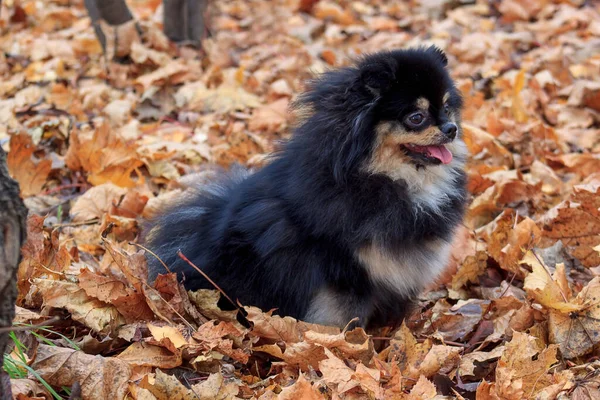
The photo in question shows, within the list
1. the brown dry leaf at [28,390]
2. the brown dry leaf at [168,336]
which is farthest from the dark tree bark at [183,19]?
the brown dry leaf at [28,390]

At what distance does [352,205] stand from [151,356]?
3.64 feet

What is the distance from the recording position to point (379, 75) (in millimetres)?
3229

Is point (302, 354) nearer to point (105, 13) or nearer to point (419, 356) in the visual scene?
point (419, 356)

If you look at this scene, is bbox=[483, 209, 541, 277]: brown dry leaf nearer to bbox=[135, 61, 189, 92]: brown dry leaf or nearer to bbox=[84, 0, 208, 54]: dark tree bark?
bbox=[135, 61, 189, 92]: brown dry leaf

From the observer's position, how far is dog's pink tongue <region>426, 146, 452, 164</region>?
3.40 meters

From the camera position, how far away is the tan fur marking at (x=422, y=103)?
330 cm

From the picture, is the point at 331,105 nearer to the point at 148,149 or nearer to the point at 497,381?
the point at 497,381

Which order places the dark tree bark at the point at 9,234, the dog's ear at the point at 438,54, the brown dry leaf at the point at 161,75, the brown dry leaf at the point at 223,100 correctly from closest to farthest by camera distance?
the dark tree bark at the point at 9,234
the dog's ear at the point at 438,54
the brown dry leaf at the point at 223,100
the brown dry leaf at the point at 161,75

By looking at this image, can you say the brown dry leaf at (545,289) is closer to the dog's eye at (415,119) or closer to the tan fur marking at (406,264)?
the tan fur marking at (406,264)

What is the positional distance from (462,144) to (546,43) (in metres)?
4.49

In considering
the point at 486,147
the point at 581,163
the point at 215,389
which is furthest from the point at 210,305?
the point at 581,163

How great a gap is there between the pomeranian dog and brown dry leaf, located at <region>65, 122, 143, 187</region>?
4.78ft

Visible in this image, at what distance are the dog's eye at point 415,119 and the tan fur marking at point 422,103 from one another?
0.04 m

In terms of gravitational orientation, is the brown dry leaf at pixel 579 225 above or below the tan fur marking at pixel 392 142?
below
